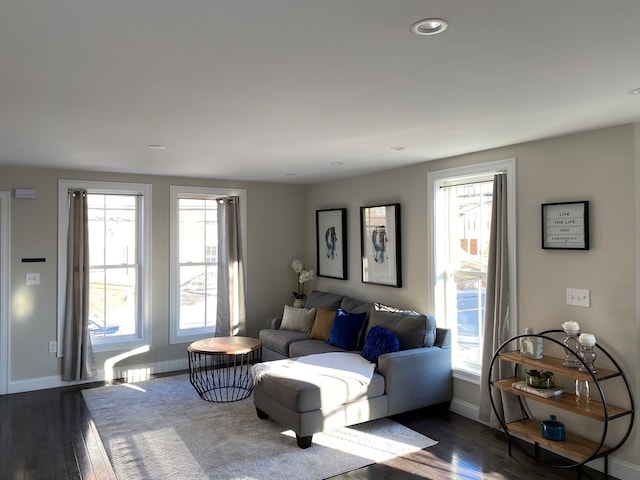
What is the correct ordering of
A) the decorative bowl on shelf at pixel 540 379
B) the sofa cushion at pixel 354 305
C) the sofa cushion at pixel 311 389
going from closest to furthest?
the decorative bowl on shelf at pixel 540 379 → the sofa cushion at pixel 311 389 → the sofa cushion at pixel 354 305

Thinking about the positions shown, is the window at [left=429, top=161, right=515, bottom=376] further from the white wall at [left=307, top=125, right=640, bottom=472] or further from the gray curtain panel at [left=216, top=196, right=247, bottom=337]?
the gray curtain panel at [left=216, top=196, right=247, bottom=337]

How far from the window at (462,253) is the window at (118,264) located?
11.1 ft

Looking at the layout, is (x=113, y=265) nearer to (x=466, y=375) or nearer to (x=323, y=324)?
(x=323, y=324)

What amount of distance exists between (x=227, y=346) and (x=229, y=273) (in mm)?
1463

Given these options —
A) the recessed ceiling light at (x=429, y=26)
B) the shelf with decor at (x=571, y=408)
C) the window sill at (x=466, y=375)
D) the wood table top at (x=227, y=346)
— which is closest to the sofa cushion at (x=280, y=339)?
the wood table top at (x=227, y=346)

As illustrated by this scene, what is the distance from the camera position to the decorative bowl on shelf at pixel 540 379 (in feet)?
11.4

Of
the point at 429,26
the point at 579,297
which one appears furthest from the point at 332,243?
the point at 429,26

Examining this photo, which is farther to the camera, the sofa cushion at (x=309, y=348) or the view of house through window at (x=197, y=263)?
the view of house through window at (x=197, y=263)

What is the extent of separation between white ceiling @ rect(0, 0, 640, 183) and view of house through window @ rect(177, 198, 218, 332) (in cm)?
→ 228

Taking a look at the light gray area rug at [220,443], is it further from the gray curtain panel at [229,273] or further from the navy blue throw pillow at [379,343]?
the gray curtain panel at [229,273]

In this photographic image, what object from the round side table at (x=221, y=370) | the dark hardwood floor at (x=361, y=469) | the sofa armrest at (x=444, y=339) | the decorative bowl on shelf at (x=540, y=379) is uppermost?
the sofa armrest at (x=444, y=339)

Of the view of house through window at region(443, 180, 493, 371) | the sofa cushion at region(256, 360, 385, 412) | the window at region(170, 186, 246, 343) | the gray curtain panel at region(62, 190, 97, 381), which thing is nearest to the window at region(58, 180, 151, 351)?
the gray curtain panel at region(62, 190, 97, 381)

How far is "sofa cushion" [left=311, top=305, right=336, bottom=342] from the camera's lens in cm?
532

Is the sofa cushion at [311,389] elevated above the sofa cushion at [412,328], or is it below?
below
